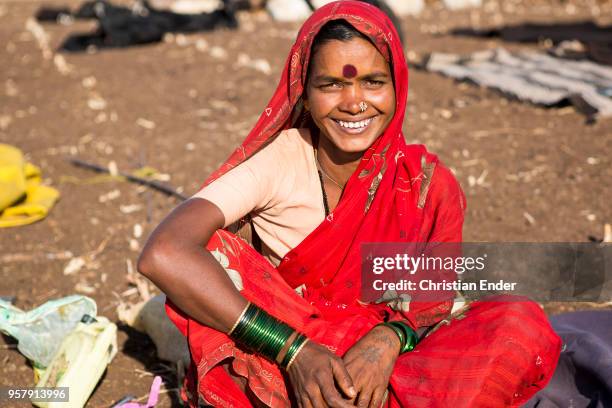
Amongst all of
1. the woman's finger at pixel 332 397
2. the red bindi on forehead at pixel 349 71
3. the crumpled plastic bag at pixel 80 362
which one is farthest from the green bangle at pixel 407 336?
the crumpled plastic bag at pixel 80 362

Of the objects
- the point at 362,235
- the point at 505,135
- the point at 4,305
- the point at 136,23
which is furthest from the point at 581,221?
the point at 136,23

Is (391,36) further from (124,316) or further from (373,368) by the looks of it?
(124,316)

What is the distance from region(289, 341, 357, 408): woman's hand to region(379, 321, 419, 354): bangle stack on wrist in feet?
0.90

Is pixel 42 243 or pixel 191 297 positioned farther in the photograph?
pixel 42 243

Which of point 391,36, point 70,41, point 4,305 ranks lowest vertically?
point 70,41

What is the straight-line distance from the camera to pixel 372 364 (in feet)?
8.03

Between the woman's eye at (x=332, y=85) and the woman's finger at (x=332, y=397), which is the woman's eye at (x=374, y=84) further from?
the woman's finger at (x=332, y=397)

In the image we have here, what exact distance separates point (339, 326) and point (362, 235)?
0.36m

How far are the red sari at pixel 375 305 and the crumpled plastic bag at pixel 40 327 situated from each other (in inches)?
34.6

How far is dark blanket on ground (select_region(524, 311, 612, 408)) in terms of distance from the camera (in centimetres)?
283

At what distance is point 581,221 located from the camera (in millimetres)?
4883

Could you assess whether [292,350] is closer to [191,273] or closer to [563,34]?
[191,273]

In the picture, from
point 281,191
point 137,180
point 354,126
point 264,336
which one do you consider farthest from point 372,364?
point 137,180

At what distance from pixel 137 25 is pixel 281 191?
10072 mm
